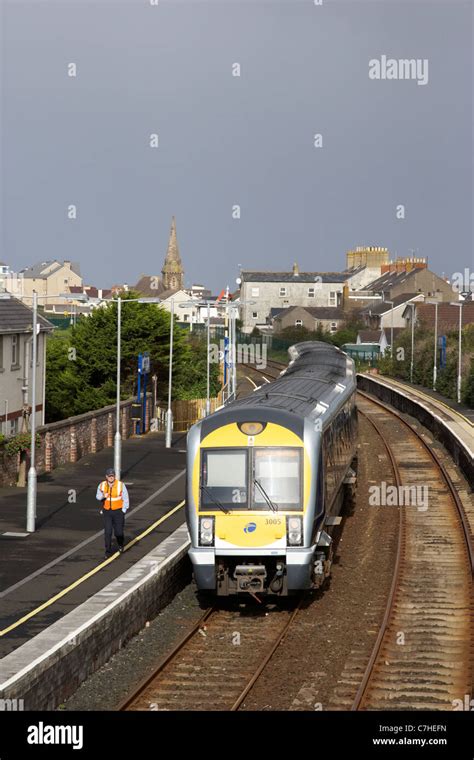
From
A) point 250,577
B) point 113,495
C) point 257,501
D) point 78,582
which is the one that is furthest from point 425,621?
point 113,495

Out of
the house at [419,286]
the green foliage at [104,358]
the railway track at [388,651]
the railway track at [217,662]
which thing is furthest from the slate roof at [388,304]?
the railway track at [217,662]

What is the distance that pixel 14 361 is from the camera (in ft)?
125

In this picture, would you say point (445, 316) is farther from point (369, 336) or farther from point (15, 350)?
point (15, 350)

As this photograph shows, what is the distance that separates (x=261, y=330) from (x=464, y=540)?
9916 centimetres

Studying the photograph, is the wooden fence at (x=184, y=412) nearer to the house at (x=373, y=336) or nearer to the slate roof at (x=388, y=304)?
the house at (x=373, y=336)

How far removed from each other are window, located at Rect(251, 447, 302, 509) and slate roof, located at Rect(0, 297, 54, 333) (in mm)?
20511

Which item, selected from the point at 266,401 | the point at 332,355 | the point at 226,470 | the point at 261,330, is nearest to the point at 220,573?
the point at 226,470

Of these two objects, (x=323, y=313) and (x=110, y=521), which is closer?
(x=110, y=521)

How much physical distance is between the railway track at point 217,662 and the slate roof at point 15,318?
68.7 feet

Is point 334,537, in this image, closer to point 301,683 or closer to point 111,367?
point 301,683

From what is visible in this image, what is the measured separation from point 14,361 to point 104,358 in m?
10.2

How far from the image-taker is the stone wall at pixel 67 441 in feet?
93.2

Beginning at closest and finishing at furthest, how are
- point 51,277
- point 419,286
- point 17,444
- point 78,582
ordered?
point 78,582 < point 17,444 < point 419,286 < point 51,277

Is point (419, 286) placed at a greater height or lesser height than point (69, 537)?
greater
